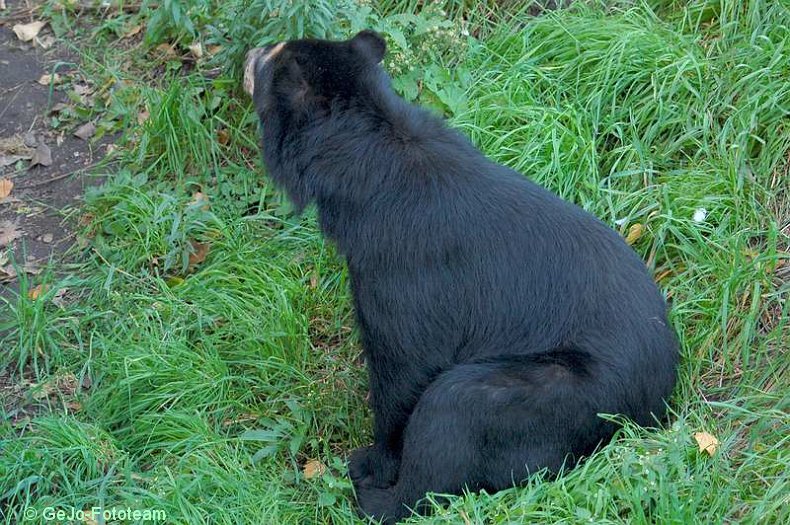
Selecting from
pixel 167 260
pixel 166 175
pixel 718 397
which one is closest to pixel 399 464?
pixel 718 397

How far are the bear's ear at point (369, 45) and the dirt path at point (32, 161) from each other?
90.3 inches

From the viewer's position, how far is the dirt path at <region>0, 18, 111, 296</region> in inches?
224

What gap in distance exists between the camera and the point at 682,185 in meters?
4.83

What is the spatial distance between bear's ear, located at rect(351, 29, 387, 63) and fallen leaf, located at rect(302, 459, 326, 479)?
1.77 metres

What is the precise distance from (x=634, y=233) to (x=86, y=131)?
3450 mm

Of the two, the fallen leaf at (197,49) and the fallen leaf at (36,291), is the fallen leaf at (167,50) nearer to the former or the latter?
the fallen leaf at (197,49)

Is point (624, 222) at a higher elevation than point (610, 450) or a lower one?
higher

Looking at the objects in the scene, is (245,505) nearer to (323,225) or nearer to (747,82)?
(323,225)

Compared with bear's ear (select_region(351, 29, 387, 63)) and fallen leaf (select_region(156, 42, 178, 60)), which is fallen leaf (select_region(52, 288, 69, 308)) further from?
bear's ear (select_region(351, 29, 387, 63))

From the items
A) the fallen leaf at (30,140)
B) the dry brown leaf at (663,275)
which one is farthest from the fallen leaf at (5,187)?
the dry brown leaf at (663,275)

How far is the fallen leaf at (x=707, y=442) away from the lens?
3.72 meters

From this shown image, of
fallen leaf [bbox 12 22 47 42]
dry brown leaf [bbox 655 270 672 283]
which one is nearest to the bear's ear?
dry brown leaf [bbox 655 270 672 283]

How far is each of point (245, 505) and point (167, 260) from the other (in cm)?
175

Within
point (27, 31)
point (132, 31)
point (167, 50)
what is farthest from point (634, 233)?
point (27, 31)
